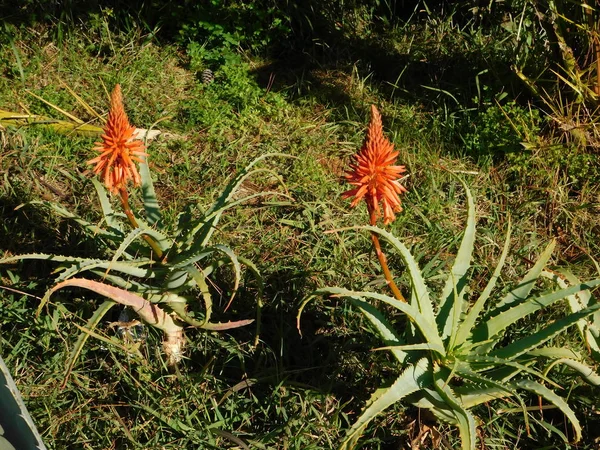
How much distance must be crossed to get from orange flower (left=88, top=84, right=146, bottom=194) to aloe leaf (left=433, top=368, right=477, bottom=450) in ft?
3.57

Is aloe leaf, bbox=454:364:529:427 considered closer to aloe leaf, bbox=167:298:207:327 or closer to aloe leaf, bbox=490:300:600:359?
aloe leaf, bbox=490:300:600:359

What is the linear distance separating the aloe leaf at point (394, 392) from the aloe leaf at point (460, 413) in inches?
1.5

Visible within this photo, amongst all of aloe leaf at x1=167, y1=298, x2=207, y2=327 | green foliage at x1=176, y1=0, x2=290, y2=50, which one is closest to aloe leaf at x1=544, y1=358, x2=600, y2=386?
aloe leaf at x1=167, y1=298, x2=207, y2=327

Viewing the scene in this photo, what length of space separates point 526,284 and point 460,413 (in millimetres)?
488

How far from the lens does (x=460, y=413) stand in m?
2.21

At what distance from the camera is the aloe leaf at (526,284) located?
95.8 inches

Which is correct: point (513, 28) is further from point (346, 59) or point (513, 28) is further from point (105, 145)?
point (105, 145)

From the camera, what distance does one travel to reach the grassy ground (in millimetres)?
2721

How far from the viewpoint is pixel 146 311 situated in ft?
8.60

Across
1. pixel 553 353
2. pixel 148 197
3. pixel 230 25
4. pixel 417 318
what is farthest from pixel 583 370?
pixel 230 25

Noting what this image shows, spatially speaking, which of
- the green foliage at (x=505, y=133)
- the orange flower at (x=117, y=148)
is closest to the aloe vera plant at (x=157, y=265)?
the orange flower at (x=117, y=148)

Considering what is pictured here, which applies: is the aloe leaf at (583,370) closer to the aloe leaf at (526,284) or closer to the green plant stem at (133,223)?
the aloe leaf at (526,284)

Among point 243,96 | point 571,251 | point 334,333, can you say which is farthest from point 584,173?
point 243,96

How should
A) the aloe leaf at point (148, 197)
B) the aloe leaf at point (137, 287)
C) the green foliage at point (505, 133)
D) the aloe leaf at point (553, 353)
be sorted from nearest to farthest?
the aloe leaf at point (553, 353), the aloe leaf at point (137, 287), the aloe leaf at point (148, 197), the green foliage at point (505, 133)
